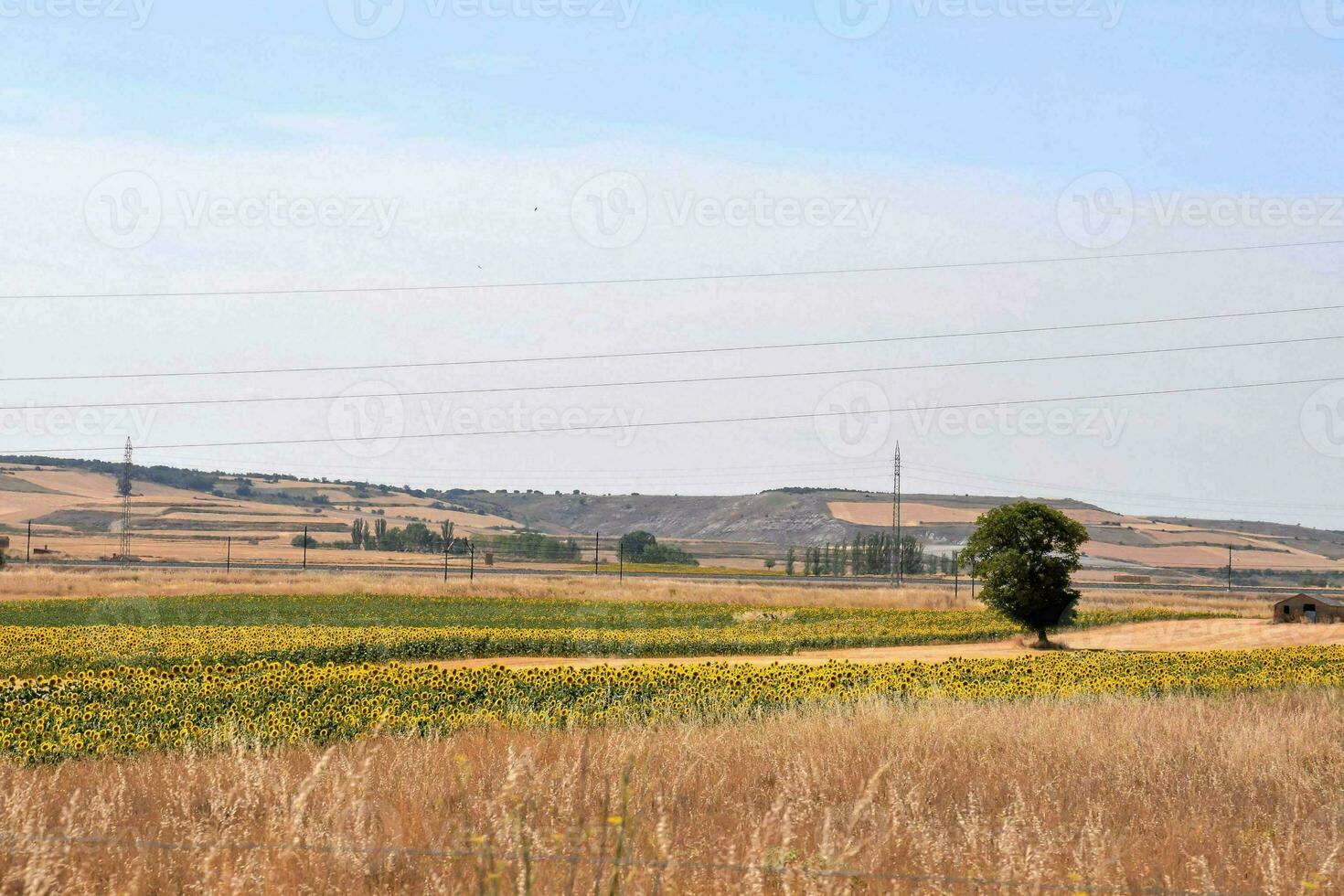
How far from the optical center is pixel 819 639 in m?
37.3

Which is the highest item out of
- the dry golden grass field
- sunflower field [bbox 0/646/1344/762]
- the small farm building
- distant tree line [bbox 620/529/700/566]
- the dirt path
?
the dry golden grass field

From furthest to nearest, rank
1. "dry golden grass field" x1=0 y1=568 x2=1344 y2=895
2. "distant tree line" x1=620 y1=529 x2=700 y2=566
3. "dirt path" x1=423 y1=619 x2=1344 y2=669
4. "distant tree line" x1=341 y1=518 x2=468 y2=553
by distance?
"distant tree line" x1=341 y1=518 x2=468 y2=553, "distant tree line" x1=620 y1=529 x2=700 y2=566, "dirt path" x1=423 y1=619 x2=1344 y2=669, "dry golden grass field" x1=0 y1=568 x2=1344 y2=895

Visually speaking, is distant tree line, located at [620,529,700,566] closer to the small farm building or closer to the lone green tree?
the small farm building

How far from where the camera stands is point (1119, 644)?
4144 cm

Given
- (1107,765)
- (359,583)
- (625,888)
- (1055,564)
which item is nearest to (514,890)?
(625,888)

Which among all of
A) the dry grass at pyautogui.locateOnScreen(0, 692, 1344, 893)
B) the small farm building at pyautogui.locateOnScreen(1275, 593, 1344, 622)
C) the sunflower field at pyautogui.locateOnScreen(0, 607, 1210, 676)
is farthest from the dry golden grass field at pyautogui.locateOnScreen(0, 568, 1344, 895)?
the small farm building at pyautogui.locateOnScreen(1275, 593, 1344, 622)

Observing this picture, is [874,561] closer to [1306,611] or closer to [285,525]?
[1306,611]

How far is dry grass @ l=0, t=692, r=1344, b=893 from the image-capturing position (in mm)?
6363

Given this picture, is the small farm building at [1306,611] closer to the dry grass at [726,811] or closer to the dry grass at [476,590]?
the dry grass at [476,590]

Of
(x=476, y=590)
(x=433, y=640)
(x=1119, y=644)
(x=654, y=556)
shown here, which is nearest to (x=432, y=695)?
(x=433, y=640)

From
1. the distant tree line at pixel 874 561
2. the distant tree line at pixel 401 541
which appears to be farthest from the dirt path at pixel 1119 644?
the distant tree line at pixel 401 541

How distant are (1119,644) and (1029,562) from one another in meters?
4.92

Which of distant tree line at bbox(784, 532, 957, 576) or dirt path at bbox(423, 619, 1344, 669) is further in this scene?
distant tree line at bbox(784, 532, 957, 576)

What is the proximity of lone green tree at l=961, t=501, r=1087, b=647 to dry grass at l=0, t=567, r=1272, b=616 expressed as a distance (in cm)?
1263
